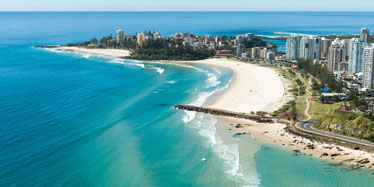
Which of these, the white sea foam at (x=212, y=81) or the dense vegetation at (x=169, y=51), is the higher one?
the dense vegetation at (x=169, y=51)

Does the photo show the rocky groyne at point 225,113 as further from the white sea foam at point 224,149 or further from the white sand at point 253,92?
the white sand at point 253,92

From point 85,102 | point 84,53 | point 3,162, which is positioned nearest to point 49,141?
point 3,162

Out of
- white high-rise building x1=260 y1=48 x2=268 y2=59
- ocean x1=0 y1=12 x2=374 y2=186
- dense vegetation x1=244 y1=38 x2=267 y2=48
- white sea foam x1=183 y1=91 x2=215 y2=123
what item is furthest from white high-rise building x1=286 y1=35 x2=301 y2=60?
white sea foam x1=183 y1=91 x2=215 y2=123

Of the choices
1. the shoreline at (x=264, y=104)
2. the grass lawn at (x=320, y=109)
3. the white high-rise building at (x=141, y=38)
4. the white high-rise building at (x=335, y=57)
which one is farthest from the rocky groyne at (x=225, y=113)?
the white high-rise building at (x=141, y=38)

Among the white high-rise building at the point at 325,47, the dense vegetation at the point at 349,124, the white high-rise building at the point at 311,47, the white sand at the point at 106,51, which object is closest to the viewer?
the dense vegetation at the point at 349,124

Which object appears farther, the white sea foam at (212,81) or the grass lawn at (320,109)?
the white sea foam at (212,81)

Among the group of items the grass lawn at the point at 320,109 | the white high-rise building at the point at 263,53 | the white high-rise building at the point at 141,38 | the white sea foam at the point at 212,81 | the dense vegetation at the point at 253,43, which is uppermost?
the white high-rise building at the point at 141,38

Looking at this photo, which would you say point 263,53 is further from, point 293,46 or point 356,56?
point 356,56
